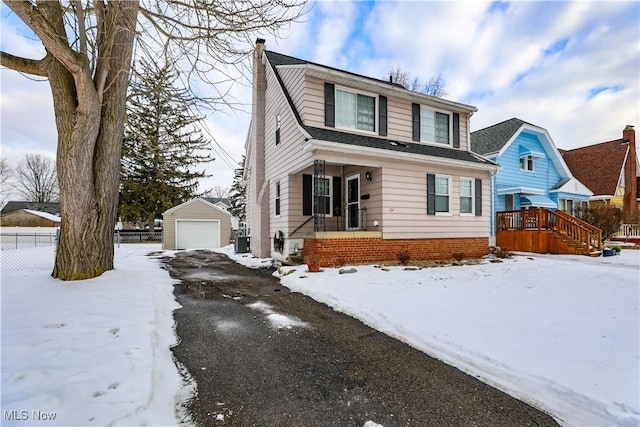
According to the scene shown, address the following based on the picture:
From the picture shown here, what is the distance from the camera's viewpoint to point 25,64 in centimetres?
543

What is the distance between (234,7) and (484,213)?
425 inches

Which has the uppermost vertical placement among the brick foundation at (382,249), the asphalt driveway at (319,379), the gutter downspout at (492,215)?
the gutter downspout at (492,215)

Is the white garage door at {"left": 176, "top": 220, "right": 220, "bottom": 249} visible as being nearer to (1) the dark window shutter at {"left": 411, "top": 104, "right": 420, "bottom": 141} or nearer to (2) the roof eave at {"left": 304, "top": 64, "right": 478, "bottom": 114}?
(2) the roof eave at {"left": 304, "top": 64, "right": 478, "bottom": 114}

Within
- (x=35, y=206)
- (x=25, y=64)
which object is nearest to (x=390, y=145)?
(x=25, y=64)

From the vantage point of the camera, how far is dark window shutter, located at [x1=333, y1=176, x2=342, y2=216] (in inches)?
446

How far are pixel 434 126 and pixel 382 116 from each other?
2646mm

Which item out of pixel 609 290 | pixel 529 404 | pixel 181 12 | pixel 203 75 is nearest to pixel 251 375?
pixel 529 404

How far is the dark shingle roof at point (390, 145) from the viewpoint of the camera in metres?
9.23

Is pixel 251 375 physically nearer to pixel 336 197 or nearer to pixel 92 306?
pixel 92 306

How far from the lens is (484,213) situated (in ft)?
38.1

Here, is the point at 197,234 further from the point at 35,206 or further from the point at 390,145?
the point at 35,206

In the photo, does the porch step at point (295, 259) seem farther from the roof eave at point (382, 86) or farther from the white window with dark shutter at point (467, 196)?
the white window with dark shutter at point (467, 196)

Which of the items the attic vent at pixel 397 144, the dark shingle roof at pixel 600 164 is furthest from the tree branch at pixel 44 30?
the dark shingle roof at pixel 600 164

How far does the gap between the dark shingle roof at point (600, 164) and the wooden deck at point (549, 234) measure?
11.9 meters
